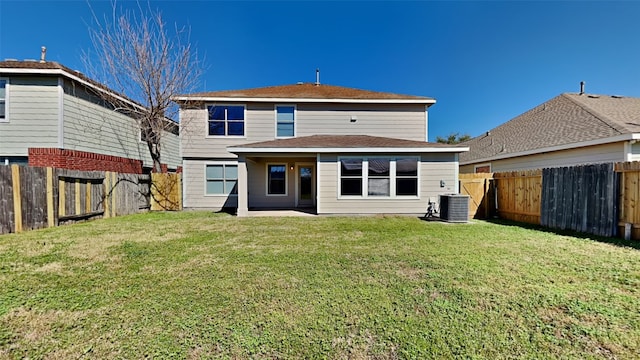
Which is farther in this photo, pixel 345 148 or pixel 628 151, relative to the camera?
pixel 345 148

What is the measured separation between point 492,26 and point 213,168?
1579 cm

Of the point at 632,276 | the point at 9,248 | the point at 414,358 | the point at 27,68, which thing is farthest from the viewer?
the point at 27,68

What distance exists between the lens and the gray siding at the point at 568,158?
27.2 ft

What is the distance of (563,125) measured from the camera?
10891 mm

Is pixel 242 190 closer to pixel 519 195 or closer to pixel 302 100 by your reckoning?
pixel 302 100

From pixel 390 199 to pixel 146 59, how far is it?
1213 centimetres

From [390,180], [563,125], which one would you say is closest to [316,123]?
[390,180]

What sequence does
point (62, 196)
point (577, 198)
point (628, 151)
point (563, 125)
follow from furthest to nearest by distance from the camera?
point (563, 125) < point (628, 151) < point (62, 196) < point (577, 198)

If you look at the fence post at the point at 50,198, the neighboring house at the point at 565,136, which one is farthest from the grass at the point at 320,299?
the neighboring house at the point at 565,136

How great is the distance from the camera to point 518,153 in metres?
11.6

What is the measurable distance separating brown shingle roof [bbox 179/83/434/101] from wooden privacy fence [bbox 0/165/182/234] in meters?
4.86

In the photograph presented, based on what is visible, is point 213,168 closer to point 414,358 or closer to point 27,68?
point 27,68

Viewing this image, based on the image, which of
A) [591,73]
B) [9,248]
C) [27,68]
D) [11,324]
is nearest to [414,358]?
[11,324]

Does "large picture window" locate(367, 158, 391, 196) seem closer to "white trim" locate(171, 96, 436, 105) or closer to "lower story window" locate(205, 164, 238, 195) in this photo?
"white trim" locate(171, 96, 436, 105)
